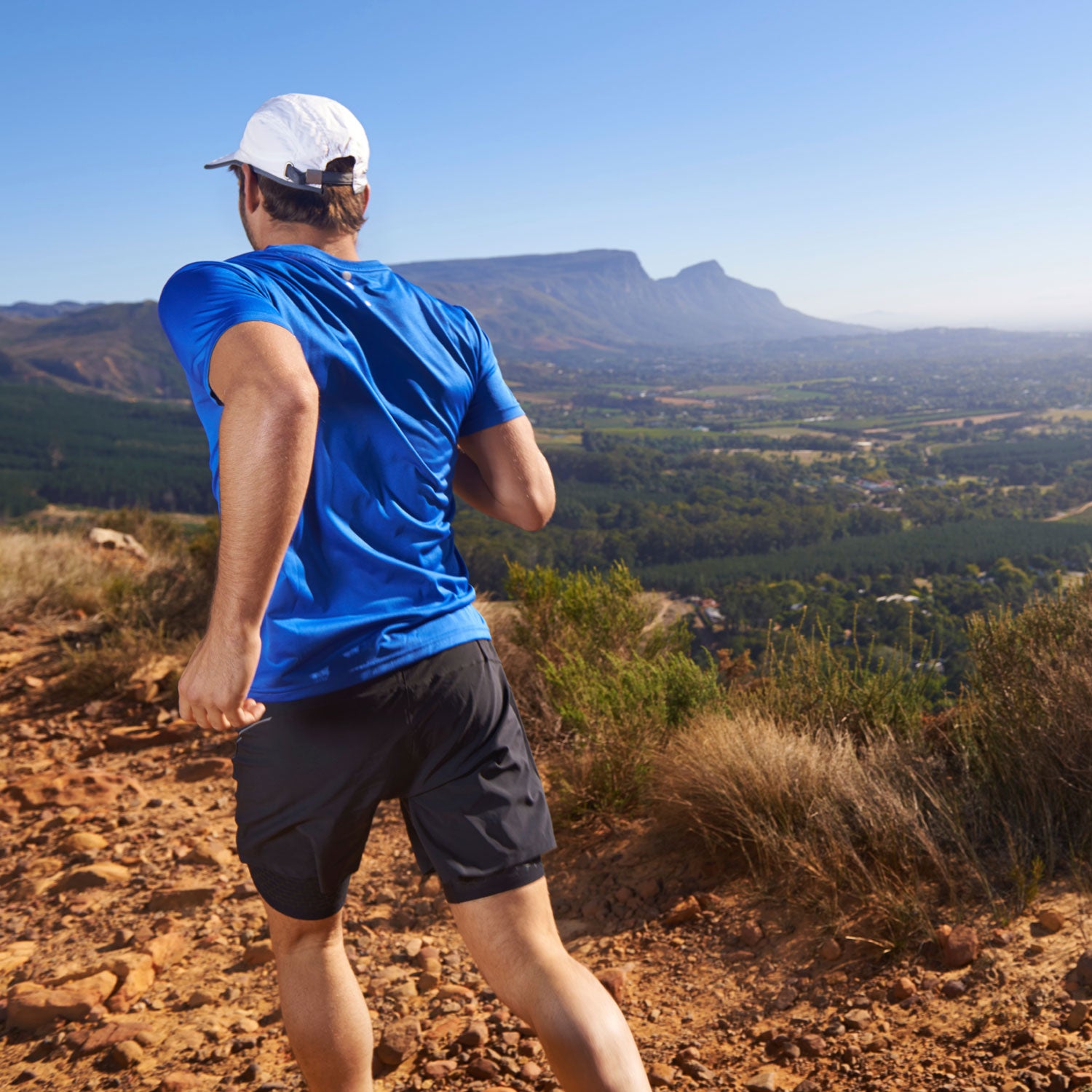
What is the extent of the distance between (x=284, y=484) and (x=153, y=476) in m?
46.1

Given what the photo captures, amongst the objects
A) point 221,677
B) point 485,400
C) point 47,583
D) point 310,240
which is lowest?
point 47,583

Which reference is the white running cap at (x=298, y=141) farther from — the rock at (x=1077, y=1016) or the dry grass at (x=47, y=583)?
the dry grass at (x=47, y=583)

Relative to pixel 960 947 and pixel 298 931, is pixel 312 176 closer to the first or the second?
pixel 298 931

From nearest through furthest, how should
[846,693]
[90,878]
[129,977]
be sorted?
1. [129,977]
2. [90,878]
3. [846,693]

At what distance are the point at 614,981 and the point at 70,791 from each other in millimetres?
2318

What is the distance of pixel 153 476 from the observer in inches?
1668

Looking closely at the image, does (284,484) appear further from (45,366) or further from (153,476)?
(45,366)

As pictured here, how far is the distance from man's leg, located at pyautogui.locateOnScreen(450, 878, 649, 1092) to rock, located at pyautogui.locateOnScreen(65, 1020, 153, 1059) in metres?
1.29

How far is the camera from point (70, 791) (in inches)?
126

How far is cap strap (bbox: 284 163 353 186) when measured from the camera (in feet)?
3.68

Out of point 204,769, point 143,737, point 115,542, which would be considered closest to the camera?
point 204,769

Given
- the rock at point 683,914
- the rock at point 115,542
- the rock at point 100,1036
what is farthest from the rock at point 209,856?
the rock at point 115,542

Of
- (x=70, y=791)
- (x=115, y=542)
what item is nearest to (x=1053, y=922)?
(x=70, y=791)

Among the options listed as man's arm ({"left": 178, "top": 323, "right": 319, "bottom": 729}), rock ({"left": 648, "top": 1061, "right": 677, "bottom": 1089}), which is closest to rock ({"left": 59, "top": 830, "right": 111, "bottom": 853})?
rock ({"left": 648, "top": 1061, "right": 677, "bottom": 1089})
